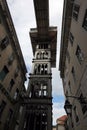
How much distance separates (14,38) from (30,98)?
25.0 ft

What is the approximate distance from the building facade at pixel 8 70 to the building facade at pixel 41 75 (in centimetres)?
212

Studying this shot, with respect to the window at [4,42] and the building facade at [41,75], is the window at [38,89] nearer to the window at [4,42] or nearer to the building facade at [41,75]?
the building facade at [41,75]

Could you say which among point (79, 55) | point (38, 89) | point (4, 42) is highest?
point (4, 42)

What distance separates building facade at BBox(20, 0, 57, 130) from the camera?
15.0 metres

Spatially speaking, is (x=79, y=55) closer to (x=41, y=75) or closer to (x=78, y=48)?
(x=78, y=48)

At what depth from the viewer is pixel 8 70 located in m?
16.1

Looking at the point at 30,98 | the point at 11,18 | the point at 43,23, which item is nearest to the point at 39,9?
the point at 43,23

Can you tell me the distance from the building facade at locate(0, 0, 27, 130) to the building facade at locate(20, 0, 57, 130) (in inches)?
83.3

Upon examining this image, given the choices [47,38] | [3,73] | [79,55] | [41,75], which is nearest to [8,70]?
[3,73]

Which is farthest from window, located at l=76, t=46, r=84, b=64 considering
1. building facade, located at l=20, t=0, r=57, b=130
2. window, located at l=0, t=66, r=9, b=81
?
window, located at l=0, t=66, r=9, b=81

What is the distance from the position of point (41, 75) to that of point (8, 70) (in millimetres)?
4766

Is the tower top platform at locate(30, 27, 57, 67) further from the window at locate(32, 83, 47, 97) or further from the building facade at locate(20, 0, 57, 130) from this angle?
the window at locate(32, 83, 47, 97)

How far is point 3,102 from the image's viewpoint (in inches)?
588

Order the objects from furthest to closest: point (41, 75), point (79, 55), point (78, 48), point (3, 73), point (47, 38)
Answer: point (47, 38), point (41, 75), point (3, 73), point (78, 48), point (79, 55)
